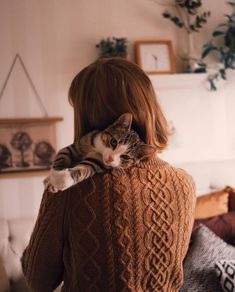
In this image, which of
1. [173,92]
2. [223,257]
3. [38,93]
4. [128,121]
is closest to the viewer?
[128,121]

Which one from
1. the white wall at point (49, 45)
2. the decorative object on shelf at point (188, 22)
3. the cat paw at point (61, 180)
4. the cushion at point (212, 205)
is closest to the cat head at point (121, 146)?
the cat paw at point (61, 180)

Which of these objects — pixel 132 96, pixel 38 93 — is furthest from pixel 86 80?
pixel 38 93

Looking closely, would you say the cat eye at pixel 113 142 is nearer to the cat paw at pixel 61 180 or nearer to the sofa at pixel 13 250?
the cat paw at pixel 61 180

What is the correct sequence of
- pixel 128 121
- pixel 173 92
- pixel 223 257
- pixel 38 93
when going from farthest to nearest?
pixel 173 92 → pixel 38 93 → pixel 223 257 → pixel 128 121

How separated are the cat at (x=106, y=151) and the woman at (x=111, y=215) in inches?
0.8

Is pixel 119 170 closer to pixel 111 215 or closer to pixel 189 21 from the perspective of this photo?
pixel 111 215

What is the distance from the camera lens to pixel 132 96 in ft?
2.36

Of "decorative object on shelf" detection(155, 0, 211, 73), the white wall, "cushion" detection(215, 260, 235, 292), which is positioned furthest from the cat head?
"decorative object on shelf" detection(155, 0, 211, 73)

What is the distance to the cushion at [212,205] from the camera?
1855mm

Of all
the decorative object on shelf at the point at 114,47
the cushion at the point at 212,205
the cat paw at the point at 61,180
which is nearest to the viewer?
the cat paw at the point at 61,180

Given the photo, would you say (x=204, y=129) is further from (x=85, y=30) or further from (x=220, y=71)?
(x=85, y=30)

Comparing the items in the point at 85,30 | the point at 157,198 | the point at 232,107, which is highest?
the point at 85,30

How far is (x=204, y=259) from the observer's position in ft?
4.79

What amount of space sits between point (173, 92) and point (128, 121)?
1531 millimetres
